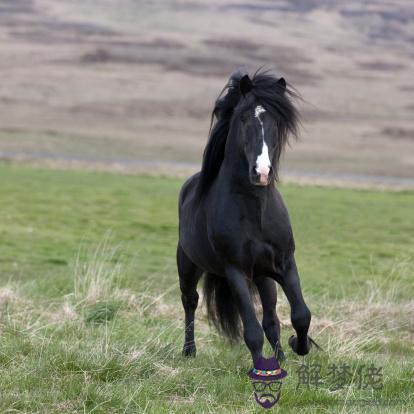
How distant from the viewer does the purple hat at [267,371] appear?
19.7 ft

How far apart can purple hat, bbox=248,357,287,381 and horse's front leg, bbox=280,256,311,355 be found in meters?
0.48

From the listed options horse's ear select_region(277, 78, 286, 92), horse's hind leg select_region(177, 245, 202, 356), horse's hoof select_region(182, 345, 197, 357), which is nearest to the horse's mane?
horse's ear select_region(277, 78, 286, 92)

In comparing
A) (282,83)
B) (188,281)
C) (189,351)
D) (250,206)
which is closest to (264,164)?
(250,206)

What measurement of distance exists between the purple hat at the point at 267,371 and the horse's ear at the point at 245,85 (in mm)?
2027

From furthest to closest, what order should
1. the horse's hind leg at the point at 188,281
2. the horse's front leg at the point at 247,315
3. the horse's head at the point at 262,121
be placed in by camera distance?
the horse's hind leg at the point at 188,281, the horse's front leg at the point at 247,315, the horse's head at the point at 262,121

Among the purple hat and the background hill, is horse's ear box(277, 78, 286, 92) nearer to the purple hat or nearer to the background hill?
the purple hat

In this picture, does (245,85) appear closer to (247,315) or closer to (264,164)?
(264,164)

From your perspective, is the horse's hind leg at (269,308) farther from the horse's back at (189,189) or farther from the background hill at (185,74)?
the background hill at (185,74)

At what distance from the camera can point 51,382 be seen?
595 centimetres

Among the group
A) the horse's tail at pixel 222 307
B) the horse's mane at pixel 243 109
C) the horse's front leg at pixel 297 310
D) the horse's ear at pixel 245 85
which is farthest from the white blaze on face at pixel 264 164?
the horse's tail at pixel 222 307

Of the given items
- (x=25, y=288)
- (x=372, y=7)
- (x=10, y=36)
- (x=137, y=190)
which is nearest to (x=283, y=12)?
(x=372, y=7)

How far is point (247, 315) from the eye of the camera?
21.6 feet

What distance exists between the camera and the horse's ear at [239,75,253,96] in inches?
263

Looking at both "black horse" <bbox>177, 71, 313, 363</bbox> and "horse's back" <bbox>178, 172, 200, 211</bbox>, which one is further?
"horse's back" <bbox>178, 172, 200, 211</bbox>
